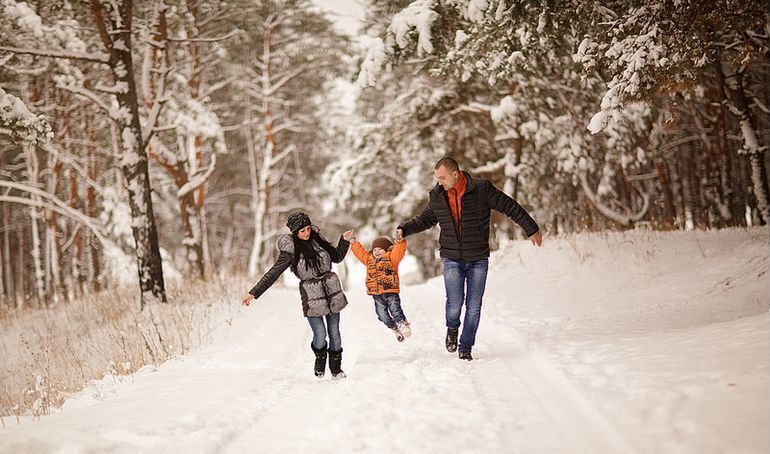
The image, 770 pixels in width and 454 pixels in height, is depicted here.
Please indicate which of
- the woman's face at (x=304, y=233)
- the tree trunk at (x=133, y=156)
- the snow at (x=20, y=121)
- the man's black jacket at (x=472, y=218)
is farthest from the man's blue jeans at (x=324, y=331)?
the snow at (x=20, y=121)

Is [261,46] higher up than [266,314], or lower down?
higher up

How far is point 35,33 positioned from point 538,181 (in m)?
13.2

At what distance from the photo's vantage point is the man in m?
4.70

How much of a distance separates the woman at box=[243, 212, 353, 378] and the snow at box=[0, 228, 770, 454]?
1.29ft

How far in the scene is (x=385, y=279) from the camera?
20.1 feet

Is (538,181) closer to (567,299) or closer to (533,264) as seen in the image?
(533,264)

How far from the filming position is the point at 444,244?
4.84 m

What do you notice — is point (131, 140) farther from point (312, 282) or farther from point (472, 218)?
point (472, 218)

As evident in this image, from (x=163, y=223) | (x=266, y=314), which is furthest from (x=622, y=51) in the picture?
(x=163, y=223)

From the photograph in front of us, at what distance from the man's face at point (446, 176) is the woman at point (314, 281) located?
1.17 meters

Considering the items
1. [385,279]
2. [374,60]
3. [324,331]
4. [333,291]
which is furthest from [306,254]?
[374,60]

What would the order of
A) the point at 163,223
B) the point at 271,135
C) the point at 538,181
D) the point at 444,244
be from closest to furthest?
the point at 444,244 < the point at 538,181 < the point at 271,135 < the point at 163,223

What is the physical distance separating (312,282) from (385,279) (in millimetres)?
1450

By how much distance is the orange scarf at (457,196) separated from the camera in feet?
15.5
